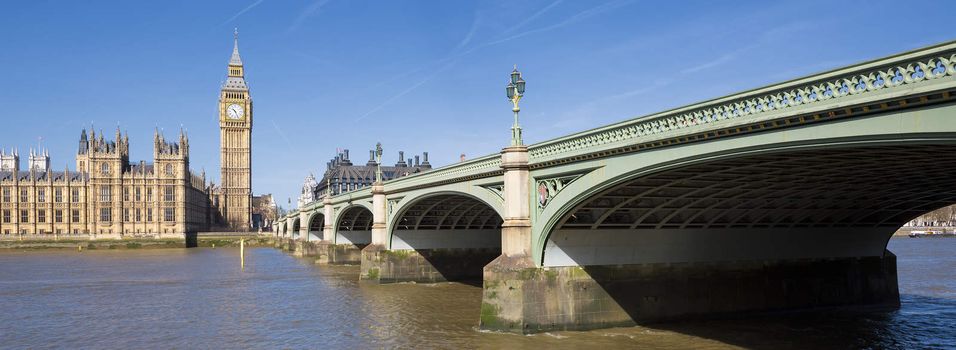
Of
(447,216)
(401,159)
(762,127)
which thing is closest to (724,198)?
(762,127)

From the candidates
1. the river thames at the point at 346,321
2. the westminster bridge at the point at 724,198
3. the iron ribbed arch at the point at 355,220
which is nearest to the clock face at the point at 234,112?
the iron ribbed arch at the point at 355,220

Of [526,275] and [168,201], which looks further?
[168,201]

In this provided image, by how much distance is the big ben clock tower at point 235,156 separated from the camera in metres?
158

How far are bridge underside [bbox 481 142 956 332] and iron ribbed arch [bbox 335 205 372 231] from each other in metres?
35.1

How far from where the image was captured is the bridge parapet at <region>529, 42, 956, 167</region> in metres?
12.1

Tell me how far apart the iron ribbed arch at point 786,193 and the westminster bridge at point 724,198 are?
0.07 m

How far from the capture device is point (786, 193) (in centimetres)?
2350

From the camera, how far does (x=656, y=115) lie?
18750 millimetres

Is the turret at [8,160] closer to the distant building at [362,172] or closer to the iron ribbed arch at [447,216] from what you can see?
the distant building at [362,172]

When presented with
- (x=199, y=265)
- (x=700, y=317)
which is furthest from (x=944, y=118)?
(x=199, y=265)

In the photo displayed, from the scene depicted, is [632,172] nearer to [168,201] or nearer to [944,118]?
[944,118]

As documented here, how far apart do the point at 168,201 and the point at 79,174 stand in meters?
15.8

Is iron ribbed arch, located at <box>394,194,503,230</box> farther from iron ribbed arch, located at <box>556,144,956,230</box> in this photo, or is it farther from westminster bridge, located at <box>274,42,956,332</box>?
iron ribbed arch, located at <box>556,144,956,230</box>

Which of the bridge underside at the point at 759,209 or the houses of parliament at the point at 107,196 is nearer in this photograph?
the bridge underside at the point at 759,209
